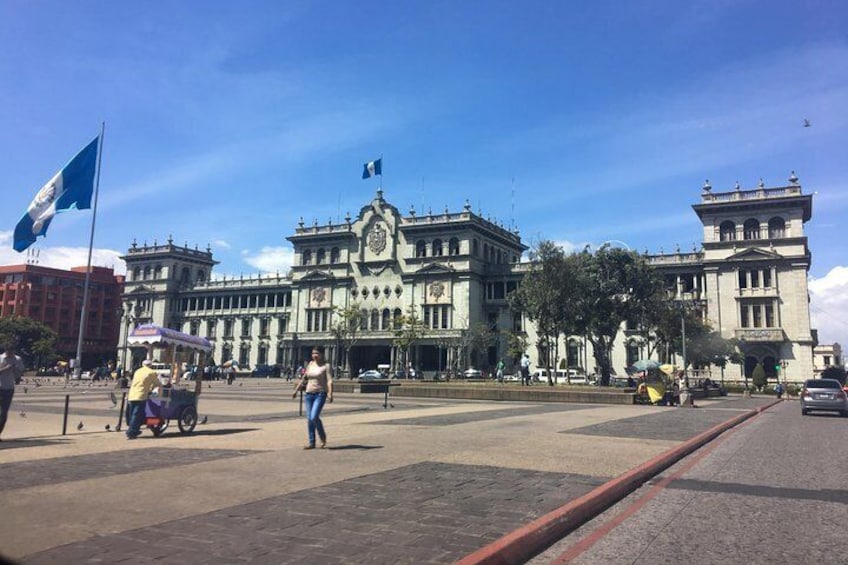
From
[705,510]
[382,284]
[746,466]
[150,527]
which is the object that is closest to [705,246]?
[382,284]

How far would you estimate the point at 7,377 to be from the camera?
11930mm

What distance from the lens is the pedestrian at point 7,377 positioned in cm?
1166

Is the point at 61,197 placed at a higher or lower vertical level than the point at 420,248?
lower

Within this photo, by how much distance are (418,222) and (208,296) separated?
137ft

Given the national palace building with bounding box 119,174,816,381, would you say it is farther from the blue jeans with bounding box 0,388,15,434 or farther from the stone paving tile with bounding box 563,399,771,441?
the blue jeans with bounding box 0,388,15,434

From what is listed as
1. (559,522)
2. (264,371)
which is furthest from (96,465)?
(264,371)

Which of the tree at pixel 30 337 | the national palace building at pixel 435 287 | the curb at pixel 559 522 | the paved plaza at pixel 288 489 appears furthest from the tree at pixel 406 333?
the curb at pixel 559 522

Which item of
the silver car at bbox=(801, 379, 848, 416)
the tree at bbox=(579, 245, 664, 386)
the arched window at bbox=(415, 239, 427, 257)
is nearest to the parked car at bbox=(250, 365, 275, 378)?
the arched window at bbox=(415, 239, 427, 257)

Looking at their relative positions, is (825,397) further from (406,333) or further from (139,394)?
(406,333)

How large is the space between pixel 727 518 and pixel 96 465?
28.5 ft

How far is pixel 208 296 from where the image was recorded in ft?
332

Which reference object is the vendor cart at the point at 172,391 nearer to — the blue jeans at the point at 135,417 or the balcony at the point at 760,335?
Result: the blue jeans at the point at 135,417

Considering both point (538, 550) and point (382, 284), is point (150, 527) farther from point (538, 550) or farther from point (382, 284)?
point (382, 284)

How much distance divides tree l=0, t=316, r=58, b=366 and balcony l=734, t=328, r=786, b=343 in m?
89.6
